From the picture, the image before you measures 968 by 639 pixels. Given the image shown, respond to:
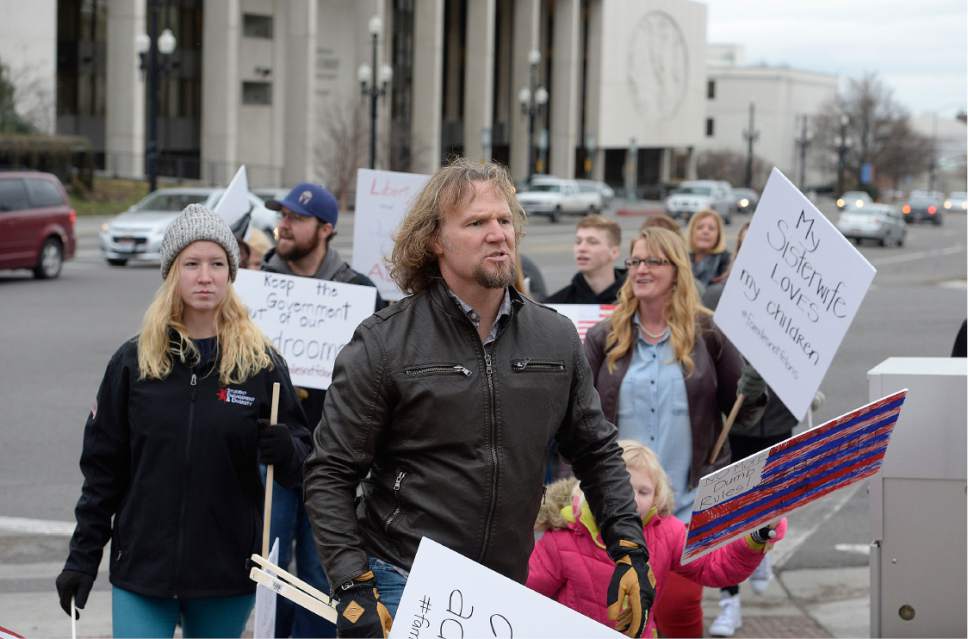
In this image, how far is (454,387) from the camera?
3.63 metres

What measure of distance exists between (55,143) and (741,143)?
97254 millimetres

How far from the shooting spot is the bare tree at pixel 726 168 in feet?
348

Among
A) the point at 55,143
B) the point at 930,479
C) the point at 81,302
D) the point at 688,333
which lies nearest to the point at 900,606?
the point at 930,479

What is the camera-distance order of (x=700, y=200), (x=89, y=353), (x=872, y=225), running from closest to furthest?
(x=89, y=353) < (x=872, y=225) < (x=700, y=200)

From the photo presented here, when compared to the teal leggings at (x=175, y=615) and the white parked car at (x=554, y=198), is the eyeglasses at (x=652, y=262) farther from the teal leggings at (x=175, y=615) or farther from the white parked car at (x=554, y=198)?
the white parked car at (x=554, y=198)

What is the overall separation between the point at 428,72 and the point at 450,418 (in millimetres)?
65162

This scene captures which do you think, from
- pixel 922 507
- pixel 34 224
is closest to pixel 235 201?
pixel 922 507

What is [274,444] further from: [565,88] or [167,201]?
Answer: [565,88]

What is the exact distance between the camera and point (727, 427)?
5602mm

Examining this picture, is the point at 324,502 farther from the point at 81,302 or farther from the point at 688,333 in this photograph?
the point at 81,302

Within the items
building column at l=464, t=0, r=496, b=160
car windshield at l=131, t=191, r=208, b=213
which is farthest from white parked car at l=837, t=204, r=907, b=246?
building column at l=464, t=0, r=496, b=160

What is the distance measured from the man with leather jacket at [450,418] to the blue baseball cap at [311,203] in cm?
292

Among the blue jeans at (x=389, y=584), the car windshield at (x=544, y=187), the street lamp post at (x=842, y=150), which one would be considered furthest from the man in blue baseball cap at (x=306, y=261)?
the street lamp post at (x=842, y=150)

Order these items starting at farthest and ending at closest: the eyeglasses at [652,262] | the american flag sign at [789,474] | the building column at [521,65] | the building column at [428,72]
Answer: the building column at [521,65]
the building column at [428,72]
the eyeglasses at [652,262]
the american flag sign at [789,474]
